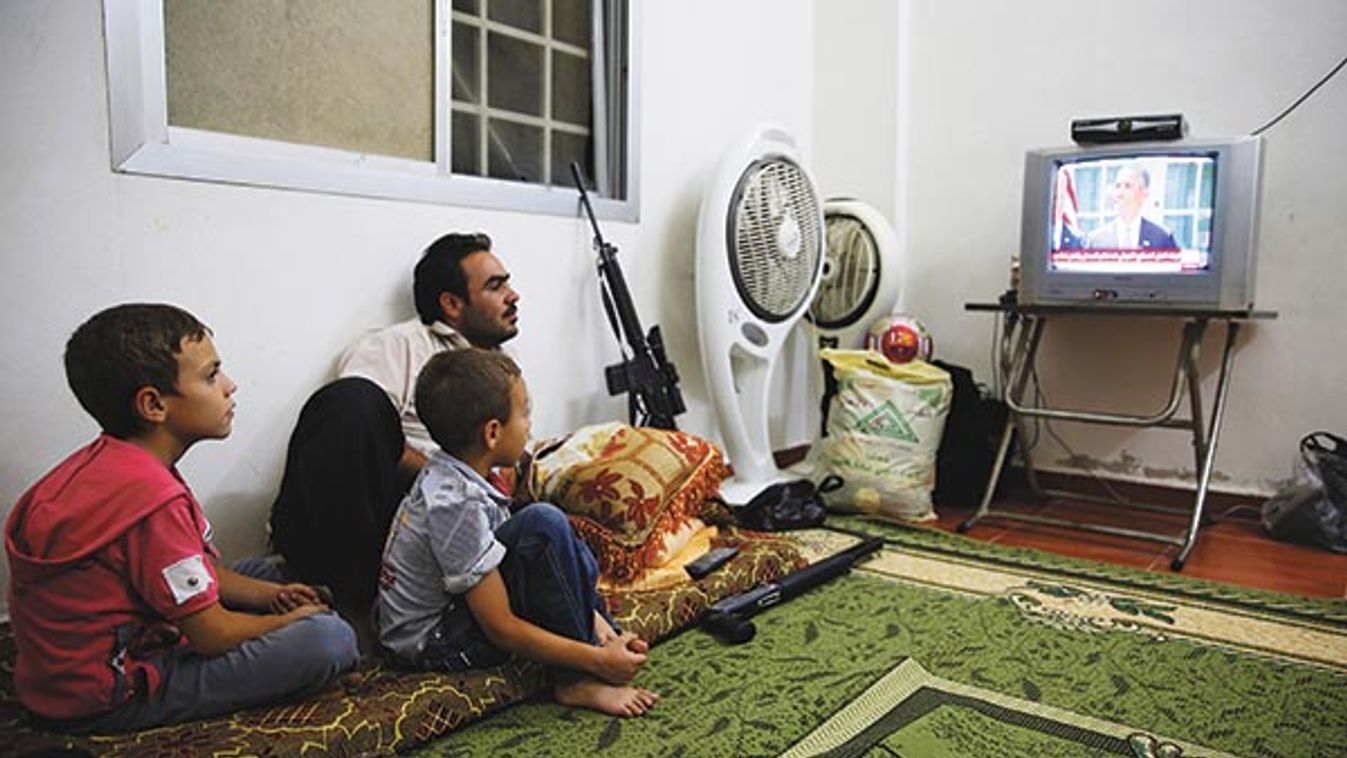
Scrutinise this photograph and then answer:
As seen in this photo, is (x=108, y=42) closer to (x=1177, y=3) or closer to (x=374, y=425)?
(x=374, y=425)

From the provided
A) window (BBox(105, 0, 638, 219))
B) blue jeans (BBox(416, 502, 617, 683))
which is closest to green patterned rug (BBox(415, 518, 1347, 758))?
blue jeans (BBox(416, 502, 617, 683))

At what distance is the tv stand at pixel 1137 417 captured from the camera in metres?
2.67

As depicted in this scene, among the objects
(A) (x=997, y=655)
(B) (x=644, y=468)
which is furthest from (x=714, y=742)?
(B) (x=644, y=468)

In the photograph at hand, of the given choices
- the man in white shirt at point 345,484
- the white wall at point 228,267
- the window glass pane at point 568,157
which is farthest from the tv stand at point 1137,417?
the man in white shirt at point 345,484

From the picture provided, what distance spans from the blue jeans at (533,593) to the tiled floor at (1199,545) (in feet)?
5.17

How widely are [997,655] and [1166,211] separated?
1.54 m

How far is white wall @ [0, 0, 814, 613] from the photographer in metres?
1.66

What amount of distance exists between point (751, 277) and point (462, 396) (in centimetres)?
144

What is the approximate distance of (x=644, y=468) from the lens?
7.15 feet

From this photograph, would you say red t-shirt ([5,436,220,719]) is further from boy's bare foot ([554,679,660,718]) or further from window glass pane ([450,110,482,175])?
window glass pane ([450,110,482,175])

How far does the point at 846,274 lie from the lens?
3.40m

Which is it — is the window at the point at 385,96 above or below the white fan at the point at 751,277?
above

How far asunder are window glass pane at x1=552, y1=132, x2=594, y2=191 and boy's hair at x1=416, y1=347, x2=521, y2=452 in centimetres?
126

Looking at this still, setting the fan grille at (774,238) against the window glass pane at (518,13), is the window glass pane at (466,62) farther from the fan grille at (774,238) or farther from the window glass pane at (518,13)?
the fan grille at (774,238)
